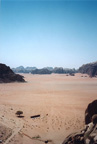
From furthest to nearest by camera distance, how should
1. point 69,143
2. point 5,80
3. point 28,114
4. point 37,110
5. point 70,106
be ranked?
point 5,80
point 70,106
point 37,110
point 28,114
point 69,143

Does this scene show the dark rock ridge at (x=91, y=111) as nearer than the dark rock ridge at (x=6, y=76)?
Yes

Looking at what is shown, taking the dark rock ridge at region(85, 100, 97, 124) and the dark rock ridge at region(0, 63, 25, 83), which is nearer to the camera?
the dark rock ridge at region(85, 100, 97, 124)

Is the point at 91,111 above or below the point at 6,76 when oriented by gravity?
below

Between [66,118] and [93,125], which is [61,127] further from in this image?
[93,125]

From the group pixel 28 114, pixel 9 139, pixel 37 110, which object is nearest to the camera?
pixel 9 139

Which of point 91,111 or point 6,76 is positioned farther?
point 6,76

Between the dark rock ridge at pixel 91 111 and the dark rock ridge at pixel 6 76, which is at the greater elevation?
the dark rock ridge at pixel 6 76

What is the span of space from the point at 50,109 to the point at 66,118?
4024 mm

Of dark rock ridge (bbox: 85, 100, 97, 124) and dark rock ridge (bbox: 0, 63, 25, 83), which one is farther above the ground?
dark rock ridge (bbox: 0, 63, 25, 83)

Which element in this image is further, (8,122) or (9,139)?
(8,122)

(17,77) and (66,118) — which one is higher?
(17,77)

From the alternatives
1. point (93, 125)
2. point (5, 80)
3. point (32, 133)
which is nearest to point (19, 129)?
point (32, 133)

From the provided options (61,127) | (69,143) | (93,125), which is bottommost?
(61,127)

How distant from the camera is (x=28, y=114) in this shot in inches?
722
